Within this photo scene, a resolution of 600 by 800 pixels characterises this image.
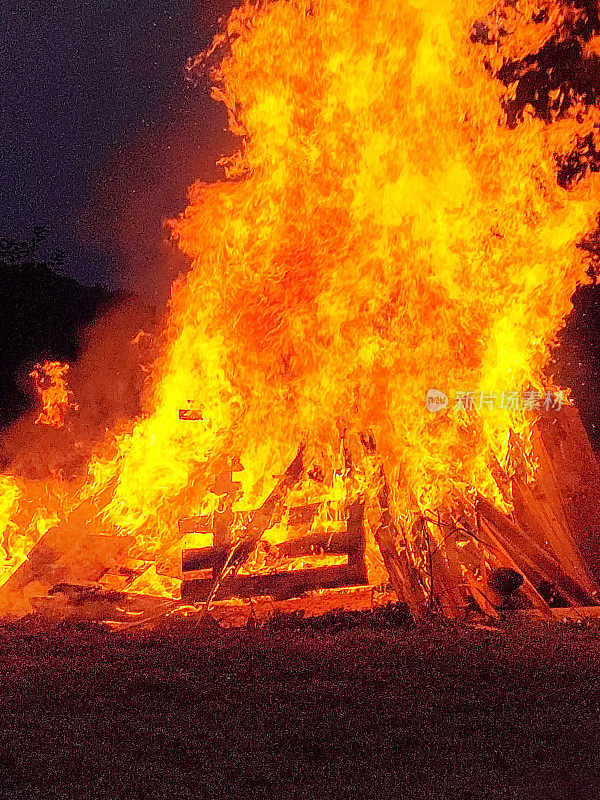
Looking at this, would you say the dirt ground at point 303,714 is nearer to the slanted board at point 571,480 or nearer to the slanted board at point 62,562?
the slanted board at point 62,562

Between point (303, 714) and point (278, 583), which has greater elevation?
point (278, 583)

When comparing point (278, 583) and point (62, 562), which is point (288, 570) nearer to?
point (278, 583)

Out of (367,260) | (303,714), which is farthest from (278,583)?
(367,260)

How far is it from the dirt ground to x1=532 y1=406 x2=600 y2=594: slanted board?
1.50 metres

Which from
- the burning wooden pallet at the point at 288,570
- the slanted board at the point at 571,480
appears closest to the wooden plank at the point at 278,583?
the burning wooden pallet at the point at 288,570

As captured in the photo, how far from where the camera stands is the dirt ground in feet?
12.8

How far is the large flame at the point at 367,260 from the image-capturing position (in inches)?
307

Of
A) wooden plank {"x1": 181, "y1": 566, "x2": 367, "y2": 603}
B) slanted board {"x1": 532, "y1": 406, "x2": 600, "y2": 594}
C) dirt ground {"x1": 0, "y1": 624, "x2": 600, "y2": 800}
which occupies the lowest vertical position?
dirt ground {"x1": 0, "y1": 624, "x2": 600, "y2": 800}

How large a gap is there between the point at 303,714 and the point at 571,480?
488cm

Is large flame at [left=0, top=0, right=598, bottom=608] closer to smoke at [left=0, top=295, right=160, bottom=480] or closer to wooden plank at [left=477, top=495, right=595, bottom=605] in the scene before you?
wooden plank at [left=477, top=495, right=595, bottom=605]

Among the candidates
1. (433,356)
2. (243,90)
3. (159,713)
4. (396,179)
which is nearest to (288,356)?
(433,356)

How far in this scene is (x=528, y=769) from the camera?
13.2 feet

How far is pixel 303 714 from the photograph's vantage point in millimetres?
4730

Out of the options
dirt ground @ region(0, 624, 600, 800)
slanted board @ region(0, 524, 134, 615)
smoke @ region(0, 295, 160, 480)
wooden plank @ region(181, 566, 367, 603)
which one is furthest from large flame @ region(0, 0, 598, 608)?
smoke @ region(0, 295, 160, 480)
